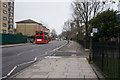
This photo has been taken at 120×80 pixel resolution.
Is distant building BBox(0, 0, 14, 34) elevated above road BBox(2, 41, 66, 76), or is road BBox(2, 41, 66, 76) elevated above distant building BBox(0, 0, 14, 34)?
distant building BBox(0, 0, 14, 34)

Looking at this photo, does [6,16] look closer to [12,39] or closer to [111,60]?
[12,39]

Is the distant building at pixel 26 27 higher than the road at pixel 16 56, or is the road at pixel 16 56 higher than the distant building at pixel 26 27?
the distant building at pixel 26 27

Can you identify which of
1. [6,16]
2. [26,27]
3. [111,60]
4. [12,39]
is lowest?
[111,60]

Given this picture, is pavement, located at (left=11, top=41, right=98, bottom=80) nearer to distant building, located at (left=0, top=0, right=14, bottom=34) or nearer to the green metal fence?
the green metal fence

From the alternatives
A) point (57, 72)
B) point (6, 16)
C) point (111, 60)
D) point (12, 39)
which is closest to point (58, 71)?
point (57, 72)

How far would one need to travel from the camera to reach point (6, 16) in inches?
2325

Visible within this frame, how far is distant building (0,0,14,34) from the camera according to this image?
55.8 m

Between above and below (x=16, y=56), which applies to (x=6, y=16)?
above

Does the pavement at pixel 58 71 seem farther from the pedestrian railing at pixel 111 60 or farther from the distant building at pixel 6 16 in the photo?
the distant building at pixel 6 16

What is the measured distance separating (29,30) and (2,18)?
31.8m

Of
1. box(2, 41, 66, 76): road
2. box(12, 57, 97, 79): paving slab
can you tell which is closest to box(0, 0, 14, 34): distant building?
box(2, 41, 66, 76): road

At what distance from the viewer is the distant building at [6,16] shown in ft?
183

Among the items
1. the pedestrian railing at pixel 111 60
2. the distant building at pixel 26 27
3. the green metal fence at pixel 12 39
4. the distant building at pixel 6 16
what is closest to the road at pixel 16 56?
the pedestrian railing at pixel 111 60

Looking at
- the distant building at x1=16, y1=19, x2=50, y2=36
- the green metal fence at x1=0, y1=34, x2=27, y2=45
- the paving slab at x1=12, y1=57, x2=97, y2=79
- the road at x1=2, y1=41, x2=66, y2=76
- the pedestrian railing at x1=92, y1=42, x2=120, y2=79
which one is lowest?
the paving slab at x1=12, y1=57, x2=97, y2=79
